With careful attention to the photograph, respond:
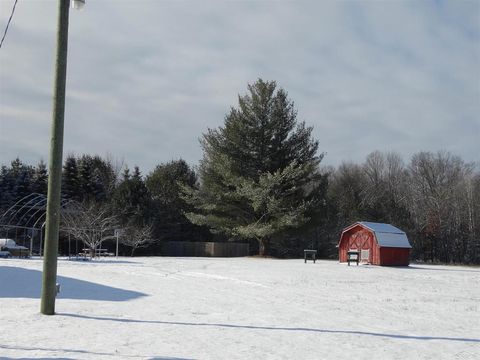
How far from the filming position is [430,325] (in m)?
10.4

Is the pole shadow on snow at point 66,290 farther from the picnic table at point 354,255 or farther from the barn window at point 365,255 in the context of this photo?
the barn window at point 365,255

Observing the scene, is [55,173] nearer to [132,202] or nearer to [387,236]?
[387,236]

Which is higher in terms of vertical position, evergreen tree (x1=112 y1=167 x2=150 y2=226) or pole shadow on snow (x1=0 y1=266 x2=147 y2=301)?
evergreen tree (x1=112 y1=167 x2=150 y2=226)

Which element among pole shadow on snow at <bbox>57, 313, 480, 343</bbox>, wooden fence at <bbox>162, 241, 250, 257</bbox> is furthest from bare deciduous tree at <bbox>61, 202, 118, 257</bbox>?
pole shadow on snow at <bbox>57, 313, 480, 343</bbox>

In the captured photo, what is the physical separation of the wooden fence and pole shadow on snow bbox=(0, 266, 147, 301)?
30.1 meters

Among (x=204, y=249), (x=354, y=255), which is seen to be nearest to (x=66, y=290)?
(x=354, y=255)

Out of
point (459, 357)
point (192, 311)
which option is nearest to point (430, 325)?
point (459, 357)

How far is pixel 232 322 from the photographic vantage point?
993cm

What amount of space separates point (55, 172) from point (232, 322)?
4.51 metres

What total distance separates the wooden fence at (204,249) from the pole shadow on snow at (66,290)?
3008 centimetres

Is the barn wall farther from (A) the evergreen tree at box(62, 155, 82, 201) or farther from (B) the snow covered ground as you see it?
(A) the evergreen tree at box(62, 155, 82, 201)

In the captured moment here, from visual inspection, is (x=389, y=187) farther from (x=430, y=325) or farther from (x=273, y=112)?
(x=430, y=325)

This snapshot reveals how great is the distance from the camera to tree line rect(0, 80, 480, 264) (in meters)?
42.0

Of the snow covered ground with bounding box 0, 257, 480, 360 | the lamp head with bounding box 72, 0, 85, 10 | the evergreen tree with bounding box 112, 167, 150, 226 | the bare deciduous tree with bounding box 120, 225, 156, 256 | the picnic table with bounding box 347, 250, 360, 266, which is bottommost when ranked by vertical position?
the snow covered ground with bounding box 0, 257, 480, 360
